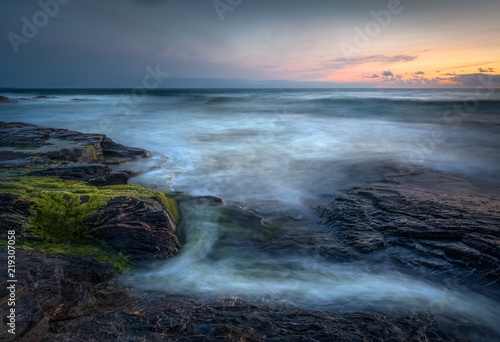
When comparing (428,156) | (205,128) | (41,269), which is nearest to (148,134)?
(205,128)

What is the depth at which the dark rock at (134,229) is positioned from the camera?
5430 mm

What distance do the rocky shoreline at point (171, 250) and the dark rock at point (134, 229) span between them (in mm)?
18

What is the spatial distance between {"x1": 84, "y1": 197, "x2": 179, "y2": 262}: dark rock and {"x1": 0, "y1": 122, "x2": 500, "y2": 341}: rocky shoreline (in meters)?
0.02

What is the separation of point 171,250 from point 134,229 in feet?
2.51

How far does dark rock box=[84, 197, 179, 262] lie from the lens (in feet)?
17.8

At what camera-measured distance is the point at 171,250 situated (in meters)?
5.81

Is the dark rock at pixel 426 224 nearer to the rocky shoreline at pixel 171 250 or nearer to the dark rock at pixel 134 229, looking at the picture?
the rocky shoreline at pixel 171 250

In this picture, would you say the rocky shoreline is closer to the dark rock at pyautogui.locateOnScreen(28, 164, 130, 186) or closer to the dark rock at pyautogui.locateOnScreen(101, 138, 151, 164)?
the dark rock at pyautogui.locateOnScreen(28, 164, 130, 186)

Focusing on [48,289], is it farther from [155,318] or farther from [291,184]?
[291,184]

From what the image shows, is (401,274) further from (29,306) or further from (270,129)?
(270,129)

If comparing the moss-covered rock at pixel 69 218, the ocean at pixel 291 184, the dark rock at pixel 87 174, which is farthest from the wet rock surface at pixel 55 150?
the moss-covered rock at pixel 69 218

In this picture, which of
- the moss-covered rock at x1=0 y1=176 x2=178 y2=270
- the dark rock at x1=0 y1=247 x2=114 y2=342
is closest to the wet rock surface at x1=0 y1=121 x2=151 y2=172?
the moss-covered rock at x1=0 y1=176 x2=178 y2=270

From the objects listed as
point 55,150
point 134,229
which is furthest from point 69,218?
point 55,150

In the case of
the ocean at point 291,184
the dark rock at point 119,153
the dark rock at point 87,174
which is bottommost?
the ocean at point 291,184
